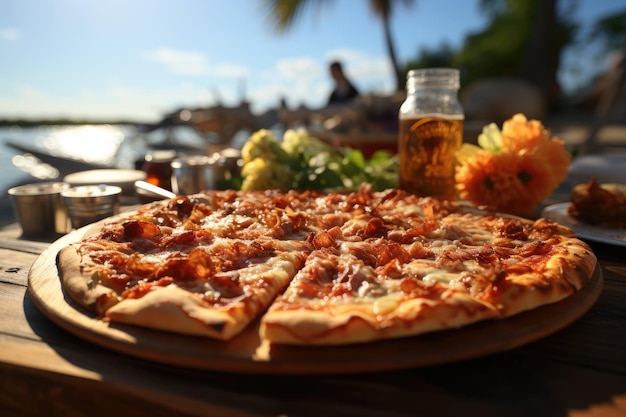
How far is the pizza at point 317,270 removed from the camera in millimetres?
1065

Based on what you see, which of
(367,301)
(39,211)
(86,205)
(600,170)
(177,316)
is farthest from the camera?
(600,170)

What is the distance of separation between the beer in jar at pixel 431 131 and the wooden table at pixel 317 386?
1.37 m

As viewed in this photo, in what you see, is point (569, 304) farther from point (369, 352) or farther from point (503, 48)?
point (503, 48)

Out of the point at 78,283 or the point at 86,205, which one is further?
the point at 86,205

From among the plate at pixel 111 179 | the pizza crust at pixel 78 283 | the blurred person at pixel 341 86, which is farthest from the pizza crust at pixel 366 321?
the blurred person at pixel 341 86

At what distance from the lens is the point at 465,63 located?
2422cm

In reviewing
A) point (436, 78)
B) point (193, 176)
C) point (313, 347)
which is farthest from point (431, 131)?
point (313, 347)

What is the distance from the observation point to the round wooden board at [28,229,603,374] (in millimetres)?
966

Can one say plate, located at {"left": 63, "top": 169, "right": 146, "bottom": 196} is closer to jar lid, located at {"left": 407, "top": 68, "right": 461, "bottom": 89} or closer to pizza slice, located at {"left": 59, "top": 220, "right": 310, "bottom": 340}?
pizza slice, located at {"left": 59, "top": 220, "right": 310, "bottom": 340}

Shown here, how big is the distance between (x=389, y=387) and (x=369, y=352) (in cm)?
8

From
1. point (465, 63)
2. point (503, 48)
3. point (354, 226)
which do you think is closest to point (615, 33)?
point (503, 48)

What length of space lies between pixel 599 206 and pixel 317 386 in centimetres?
171

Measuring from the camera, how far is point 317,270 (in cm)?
141

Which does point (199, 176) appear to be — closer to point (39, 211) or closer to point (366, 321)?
point (39, 211)
